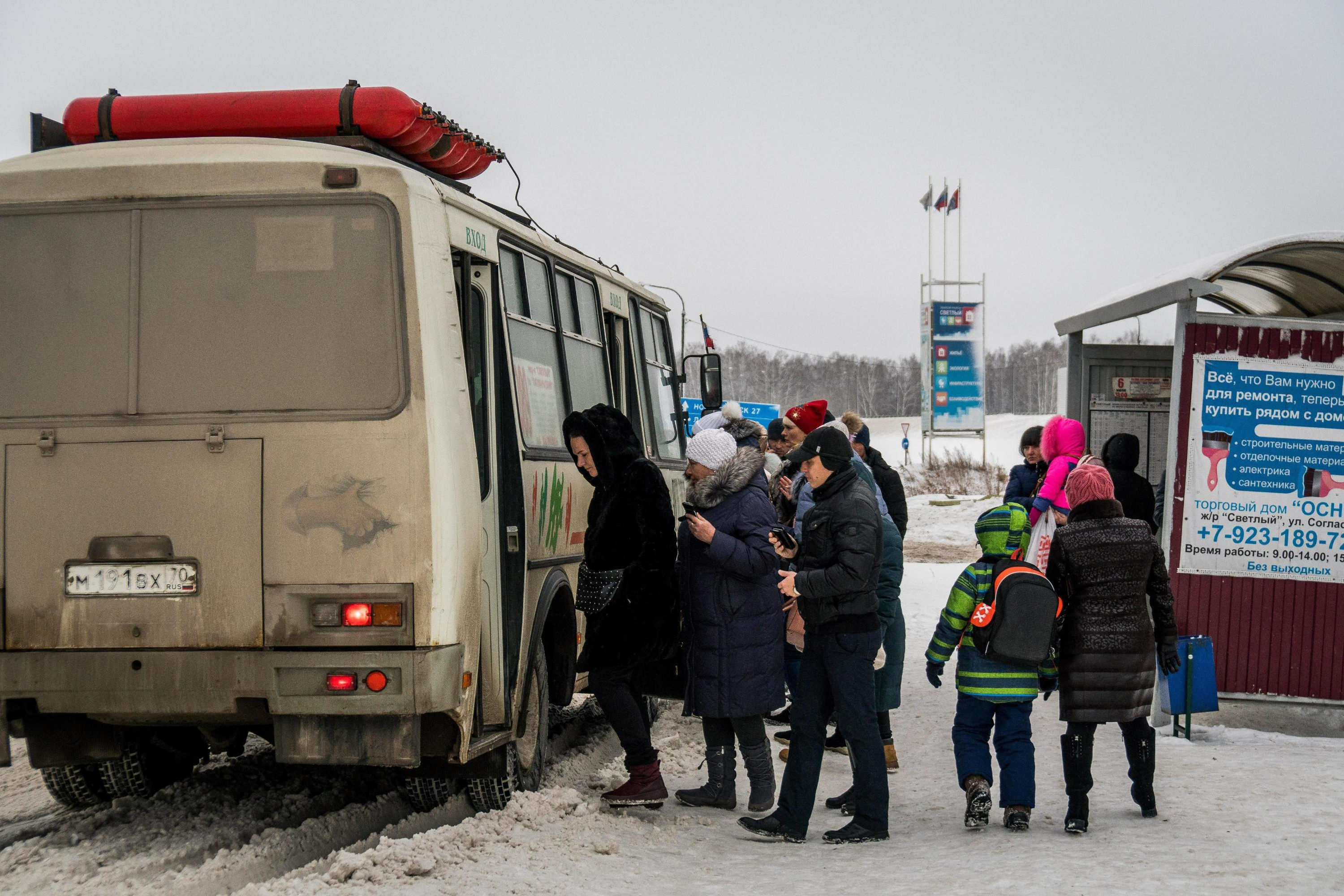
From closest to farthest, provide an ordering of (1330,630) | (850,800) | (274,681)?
(274,681)
(850,800)
(1330,630)

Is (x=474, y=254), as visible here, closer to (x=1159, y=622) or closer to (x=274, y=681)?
(x=274, y=681)

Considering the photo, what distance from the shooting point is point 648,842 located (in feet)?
18.9

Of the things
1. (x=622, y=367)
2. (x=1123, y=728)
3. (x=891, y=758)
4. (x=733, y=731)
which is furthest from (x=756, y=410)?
(x=1123, y=728)

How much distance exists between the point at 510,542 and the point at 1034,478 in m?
4.81

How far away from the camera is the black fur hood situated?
244 inches

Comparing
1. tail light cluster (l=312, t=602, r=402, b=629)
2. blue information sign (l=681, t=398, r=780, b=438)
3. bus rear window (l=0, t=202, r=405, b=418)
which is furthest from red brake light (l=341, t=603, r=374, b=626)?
blue information sign (l=681, t=398, r=780, b=438)

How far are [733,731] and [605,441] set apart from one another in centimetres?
168

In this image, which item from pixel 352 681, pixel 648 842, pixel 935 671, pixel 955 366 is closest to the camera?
pixel 352 681

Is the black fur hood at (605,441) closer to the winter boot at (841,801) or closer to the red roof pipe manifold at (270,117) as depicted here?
the red roof pipe manifold at (270,117)

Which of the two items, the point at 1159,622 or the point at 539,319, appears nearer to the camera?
the point at 1159,622

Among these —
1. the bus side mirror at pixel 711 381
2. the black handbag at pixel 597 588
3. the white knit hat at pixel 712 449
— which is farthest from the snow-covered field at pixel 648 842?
the bus side mirror at pixel 711 381

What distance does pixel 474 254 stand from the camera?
5.85m

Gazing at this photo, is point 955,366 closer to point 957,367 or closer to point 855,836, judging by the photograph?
point 957,367

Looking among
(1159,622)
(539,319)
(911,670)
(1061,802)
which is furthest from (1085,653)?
(911,670)
